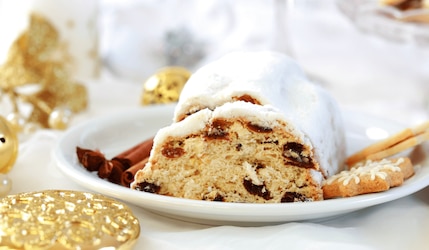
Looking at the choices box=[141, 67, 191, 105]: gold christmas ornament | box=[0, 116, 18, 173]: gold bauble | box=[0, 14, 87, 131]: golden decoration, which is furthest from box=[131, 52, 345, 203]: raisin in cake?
box=[0, 14, 87, 131]: golden decoration

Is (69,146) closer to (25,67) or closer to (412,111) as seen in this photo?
(25,67)

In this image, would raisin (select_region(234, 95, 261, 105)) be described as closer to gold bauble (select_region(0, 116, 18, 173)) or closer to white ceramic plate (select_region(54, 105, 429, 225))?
white ceramic plate (select_region(54, 105, 429, 225))

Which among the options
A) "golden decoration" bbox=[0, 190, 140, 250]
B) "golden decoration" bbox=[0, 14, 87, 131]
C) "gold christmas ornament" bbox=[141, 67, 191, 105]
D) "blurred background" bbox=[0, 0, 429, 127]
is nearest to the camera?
"golden decoration" bbox=[0, 190, 140, 250]

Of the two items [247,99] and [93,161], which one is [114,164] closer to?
[93,161]

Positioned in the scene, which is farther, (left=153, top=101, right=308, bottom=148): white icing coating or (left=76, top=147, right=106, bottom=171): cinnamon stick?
(left=76, top=147, right=106, bottom=171): cinnamon stick

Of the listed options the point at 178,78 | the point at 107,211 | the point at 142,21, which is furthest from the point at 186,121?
the point at 142,21

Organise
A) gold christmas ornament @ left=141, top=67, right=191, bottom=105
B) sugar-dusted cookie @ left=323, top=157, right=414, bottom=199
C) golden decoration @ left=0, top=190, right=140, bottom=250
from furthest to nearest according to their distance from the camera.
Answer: gold christmas ornament @ left=141, top=67, right=191, bottom=105 < sugar-dusted cookie @ left=323, top=157, right=414, bottom=199 < golden decoration @ left=0, top=190, right=140, bottom=250

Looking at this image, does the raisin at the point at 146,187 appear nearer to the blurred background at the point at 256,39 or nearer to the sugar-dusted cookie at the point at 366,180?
the sugar-dusted cookie at the point at 366,180

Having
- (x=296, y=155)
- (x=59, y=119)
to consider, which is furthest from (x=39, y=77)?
(x=296, y=155)
